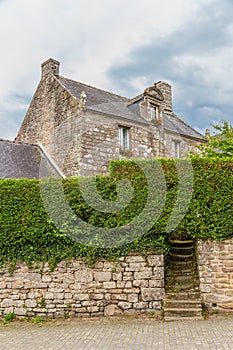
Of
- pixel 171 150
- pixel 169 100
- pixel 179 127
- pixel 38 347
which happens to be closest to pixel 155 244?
pixel 38 347

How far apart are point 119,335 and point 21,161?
8.40 metres

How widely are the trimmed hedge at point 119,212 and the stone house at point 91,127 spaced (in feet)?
15.8

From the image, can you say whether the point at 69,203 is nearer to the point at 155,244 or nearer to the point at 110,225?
the point at 110,225

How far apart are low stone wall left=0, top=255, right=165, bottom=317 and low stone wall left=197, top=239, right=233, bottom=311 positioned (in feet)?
2.75

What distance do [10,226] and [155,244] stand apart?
10.1ft

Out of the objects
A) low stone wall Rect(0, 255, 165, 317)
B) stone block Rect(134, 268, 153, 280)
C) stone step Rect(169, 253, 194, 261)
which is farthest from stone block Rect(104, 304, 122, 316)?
stone step Rect(169, 253, 194, 261)

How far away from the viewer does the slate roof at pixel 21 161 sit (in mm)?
11797

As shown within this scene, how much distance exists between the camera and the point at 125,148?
13.6 meters

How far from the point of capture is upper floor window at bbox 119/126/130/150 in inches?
532

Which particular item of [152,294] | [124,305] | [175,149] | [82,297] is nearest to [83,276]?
[82,297]

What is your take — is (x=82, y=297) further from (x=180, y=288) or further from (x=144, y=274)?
(x=180, y=288)

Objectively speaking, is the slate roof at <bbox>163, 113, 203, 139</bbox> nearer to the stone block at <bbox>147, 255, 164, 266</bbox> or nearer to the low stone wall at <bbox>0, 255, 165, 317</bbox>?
the stone block at <bbox>147, 255, 164, 266</bbox>

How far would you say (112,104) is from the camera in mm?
14773

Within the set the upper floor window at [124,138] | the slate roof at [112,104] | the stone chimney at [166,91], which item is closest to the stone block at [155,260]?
the upper floor window at [124,138]
